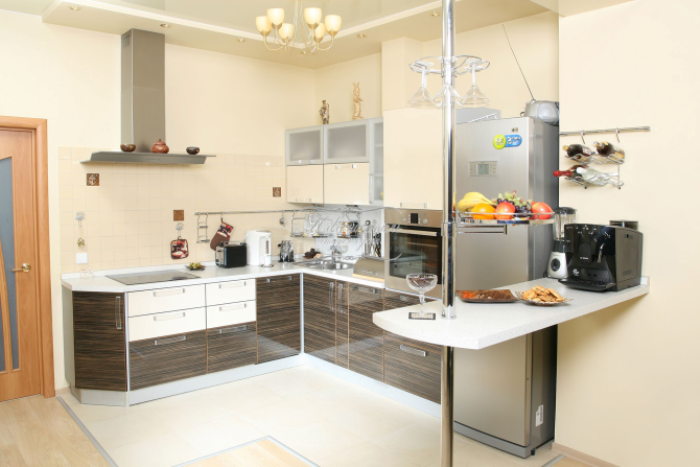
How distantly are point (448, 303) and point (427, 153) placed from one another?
6.22 ft

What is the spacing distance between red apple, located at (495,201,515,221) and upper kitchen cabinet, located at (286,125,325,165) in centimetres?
287

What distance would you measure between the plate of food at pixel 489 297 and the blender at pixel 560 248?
65cm

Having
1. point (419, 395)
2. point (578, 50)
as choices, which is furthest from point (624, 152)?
point (419, 395)

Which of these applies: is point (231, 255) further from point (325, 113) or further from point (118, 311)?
point (325, 113)

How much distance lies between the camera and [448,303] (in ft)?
6.93

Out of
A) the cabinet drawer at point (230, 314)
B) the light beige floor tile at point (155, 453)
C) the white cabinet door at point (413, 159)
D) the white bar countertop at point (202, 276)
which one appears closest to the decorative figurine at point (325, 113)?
the white cabinet door at point (413, 159)

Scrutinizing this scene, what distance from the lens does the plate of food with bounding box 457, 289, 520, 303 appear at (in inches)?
95.4

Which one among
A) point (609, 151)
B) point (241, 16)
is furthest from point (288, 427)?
point (241, 16)

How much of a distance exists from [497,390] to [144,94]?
10.8 feet

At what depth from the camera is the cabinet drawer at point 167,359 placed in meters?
3.77

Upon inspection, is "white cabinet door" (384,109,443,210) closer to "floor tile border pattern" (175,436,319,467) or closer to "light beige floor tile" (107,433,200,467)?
"floor tile border pattern" (175,436,319,467)

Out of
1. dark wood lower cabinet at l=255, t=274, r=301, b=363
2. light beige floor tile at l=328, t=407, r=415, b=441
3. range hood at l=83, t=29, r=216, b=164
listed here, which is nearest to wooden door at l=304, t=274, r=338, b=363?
dark wood lower cabinet at l=255, t=274, r=301, b=363

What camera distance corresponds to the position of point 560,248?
10.2ft

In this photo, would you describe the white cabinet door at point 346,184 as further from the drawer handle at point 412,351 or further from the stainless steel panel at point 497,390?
the stainless steel panel at point 497,390
